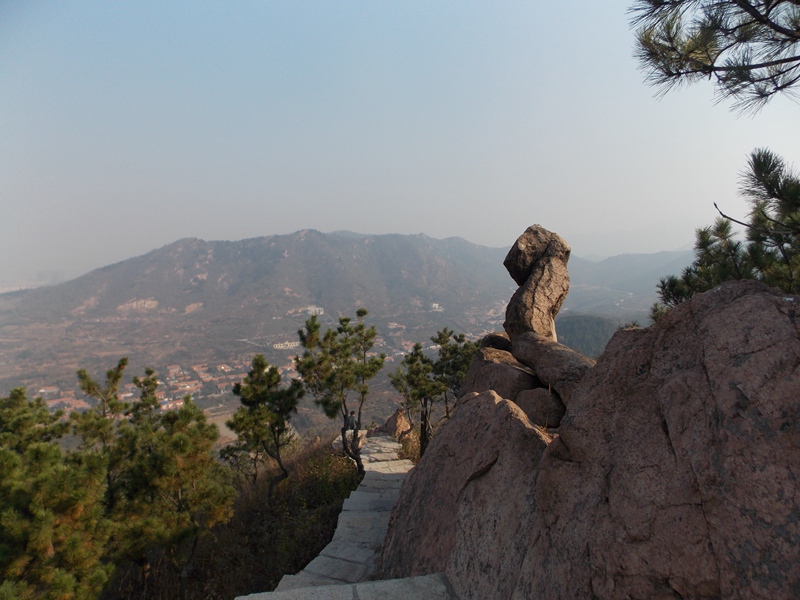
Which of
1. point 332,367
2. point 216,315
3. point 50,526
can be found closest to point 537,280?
point 332,367

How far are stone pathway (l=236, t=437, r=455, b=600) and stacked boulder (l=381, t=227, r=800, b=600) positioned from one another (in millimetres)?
434

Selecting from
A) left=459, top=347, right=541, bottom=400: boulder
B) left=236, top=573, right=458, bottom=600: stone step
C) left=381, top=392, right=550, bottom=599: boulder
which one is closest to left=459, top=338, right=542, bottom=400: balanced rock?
left=459, top=347, right=541, bottom=400: boulder

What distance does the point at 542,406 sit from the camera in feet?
21.5

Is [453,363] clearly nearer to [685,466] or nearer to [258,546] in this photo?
[258,546]

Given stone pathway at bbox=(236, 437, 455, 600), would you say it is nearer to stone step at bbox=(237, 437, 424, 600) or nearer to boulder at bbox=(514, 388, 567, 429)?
stone step at bbox=(237, 437, 424, 600)

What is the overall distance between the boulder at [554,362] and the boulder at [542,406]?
124mm

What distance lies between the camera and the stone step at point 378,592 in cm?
379

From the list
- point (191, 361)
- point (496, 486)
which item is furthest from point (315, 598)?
point (191, 361)

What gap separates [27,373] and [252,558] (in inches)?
5241

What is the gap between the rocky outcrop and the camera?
7.61 ft

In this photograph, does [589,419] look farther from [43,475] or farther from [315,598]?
[43,475]

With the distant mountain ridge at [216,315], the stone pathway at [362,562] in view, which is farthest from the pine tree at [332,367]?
the distant mountain ridge at [216,315]

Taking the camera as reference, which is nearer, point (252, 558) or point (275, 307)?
point (252, 558)

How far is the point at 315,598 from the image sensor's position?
3.76 metres
